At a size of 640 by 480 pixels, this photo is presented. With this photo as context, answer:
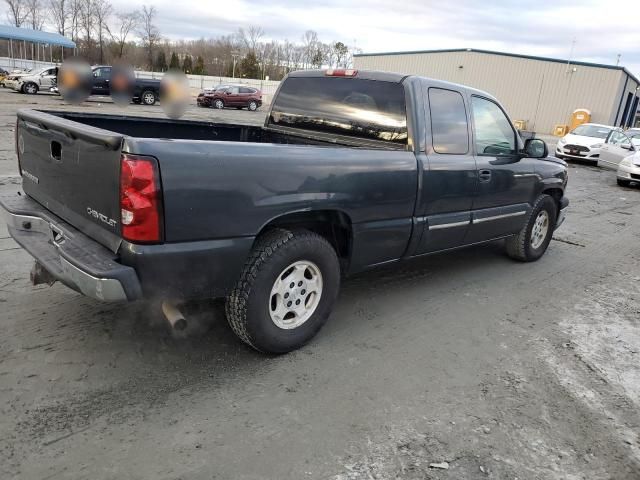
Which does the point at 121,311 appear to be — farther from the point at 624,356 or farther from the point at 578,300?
the point at 578,300

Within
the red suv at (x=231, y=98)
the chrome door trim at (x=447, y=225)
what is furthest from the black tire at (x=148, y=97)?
the chrome door trim at (x=447, y=225)

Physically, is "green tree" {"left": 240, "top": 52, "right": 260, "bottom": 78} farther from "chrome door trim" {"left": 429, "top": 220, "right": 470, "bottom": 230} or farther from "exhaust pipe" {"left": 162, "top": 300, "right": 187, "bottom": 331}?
"exhaust pipe" {"left": 162, "top": 300, "right": 187, "bottom": 331}

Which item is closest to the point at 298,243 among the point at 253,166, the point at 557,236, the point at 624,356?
the point at 253,166

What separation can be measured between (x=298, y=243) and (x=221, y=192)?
0.65 m

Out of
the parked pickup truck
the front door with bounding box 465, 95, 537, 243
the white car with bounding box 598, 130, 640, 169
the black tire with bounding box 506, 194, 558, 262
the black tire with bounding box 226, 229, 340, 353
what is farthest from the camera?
the parked pickup truck

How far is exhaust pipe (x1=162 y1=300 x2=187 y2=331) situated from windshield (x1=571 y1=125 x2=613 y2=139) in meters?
19.6

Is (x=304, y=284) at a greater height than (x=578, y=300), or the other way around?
(x=304, y=284)

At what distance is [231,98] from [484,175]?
2847 cm

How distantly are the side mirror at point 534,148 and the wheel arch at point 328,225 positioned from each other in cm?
261

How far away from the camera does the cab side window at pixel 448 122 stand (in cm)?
407

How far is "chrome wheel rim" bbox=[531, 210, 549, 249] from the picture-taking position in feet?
18.9

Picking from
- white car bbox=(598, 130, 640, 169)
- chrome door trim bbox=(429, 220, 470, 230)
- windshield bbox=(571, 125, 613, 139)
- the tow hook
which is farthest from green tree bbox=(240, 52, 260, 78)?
the tow hook

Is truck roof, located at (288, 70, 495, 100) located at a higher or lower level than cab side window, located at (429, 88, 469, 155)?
higher

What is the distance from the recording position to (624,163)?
13711 millimetres
